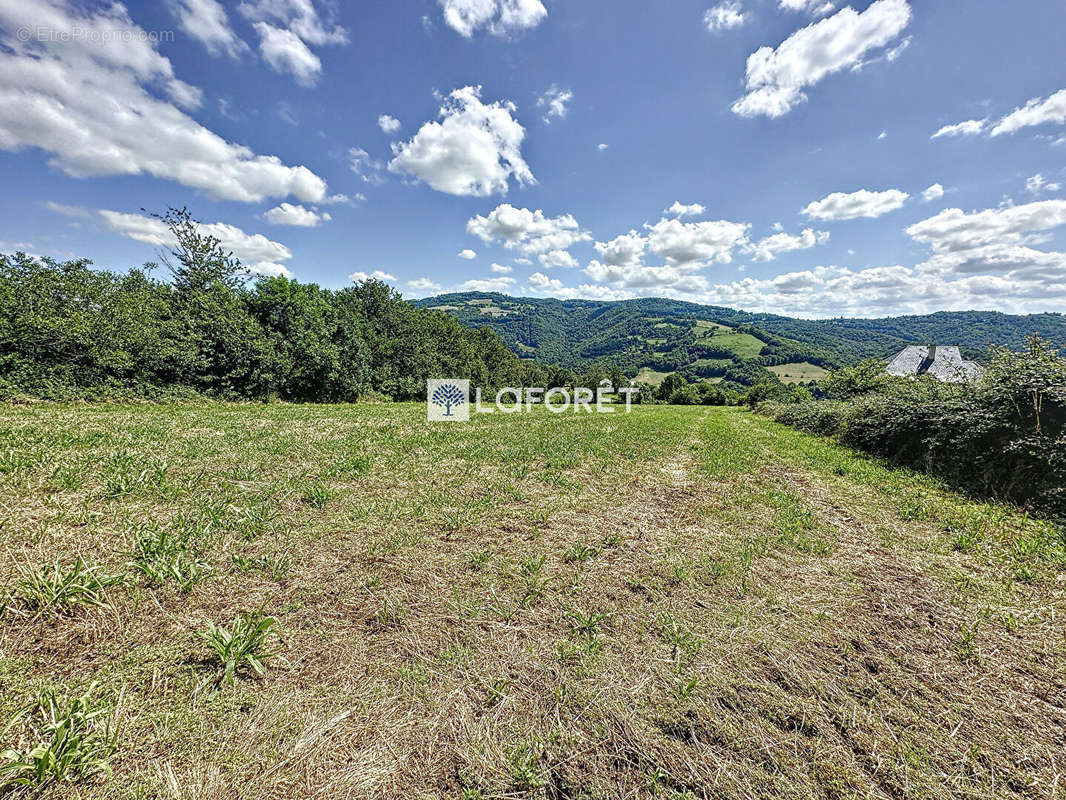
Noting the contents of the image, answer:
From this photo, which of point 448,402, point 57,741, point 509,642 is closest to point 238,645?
point 57,741

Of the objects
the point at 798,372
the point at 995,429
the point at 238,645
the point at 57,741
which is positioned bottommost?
the point at 238,645

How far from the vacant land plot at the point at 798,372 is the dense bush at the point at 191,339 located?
106129 millimetres

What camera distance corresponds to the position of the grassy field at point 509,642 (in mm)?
2322

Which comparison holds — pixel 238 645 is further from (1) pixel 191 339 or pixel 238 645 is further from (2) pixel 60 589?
(1) pixel 191 339

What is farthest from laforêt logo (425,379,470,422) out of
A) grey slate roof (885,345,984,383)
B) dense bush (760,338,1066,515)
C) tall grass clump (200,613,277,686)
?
grey slate roof (885,345,984,383)

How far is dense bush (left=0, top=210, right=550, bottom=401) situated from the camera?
→ 53.8 ft

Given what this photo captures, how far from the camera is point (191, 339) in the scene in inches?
915

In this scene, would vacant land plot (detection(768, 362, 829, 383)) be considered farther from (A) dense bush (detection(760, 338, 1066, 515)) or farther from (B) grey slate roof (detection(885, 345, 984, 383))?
(A) dense bush (detection(760, 338, 1066, 515))

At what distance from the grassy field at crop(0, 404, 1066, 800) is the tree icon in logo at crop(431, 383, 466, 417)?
46.7 feet

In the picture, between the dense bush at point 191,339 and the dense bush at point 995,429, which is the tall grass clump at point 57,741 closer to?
the dense bush at point 995,429

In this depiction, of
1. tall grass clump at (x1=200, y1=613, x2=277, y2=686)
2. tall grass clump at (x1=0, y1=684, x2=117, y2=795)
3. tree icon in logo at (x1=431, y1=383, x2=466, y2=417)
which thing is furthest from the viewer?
tree icon in logo at (x1=431, y1=383, x2=466, y2=417)

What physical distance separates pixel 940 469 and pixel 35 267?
36569mm

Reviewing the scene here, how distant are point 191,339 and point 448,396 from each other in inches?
679

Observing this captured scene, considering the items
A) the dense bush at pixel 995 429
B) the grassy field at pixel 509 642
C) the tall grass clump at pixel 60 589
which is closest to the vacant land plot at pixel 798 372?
the dense bush at pixel 995 429
